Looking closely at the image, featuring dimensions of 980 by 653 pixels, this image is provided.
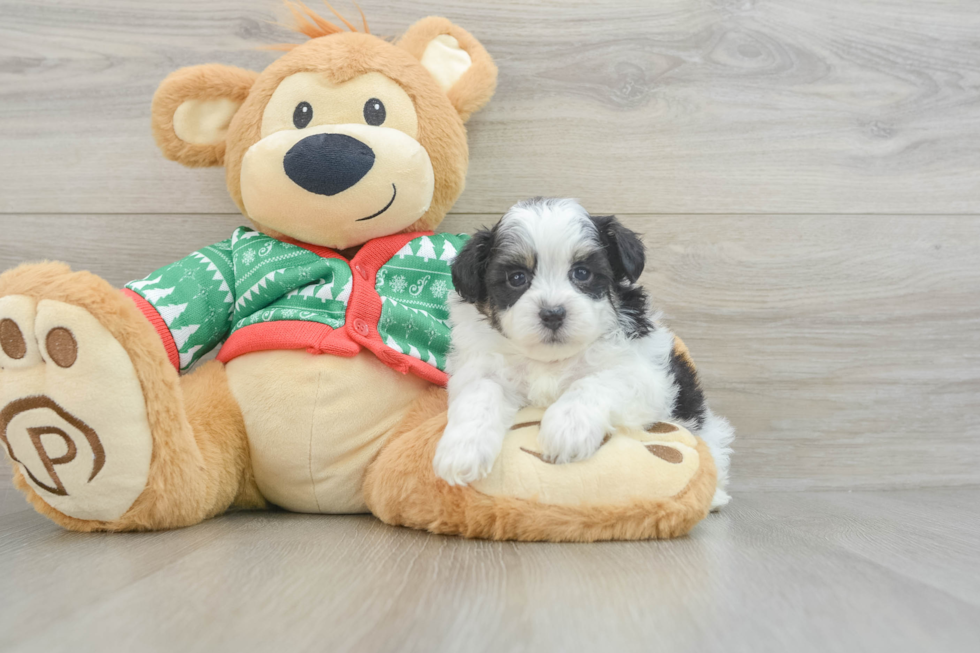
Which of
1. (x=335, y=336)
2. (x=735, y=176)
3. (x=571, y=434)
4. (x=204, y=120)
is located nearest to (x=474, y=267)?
(x=335, y=336)


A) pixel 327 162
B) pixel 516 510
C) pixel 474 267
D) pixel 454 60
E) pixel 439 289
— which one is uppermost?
pixel 454 60

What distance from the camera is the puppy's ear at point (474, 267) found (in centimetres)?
159

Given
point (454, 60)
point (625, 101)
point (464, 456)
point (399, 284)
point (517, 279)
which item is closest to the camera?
point (464, 456)

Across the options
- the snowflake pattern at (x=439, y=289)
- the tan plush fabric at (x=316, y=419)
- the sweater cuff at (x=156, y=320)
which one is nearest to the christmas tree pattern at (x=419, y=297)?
the snowflake pattern at (x=439, y=289)

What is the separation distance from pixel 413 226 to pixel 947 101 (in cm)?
187

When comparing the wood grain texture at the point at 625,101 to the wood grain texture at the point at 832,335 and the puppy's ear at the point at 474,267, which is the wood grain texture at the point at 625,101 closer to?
the wood grain texture at the point at 832,335

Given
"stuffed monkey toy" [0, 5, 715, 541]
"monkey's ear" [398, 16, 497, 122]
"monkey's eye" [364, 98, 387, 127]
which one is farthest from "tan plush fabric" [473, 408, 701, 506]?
"monkey's ear" [398, 16, 497, 122]

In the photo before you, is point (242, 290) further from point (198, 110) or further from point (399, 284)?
point (198, 110)

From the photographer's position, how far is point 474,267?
1.60m

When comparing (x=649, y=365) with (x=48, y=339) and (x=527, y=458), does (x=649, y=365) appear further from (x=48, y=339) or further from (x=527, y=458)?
(x=48, y=339)

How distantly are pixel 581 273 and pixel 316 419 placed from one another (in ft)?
2.33

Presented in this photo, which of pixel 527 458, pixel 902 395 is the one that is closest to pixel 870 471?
pixel 902 395

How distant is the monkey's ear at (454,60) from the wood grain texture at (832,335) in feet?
1.39

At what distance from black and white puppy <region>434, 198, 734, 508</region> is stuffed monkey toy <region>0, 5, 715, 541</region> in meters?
0.07
